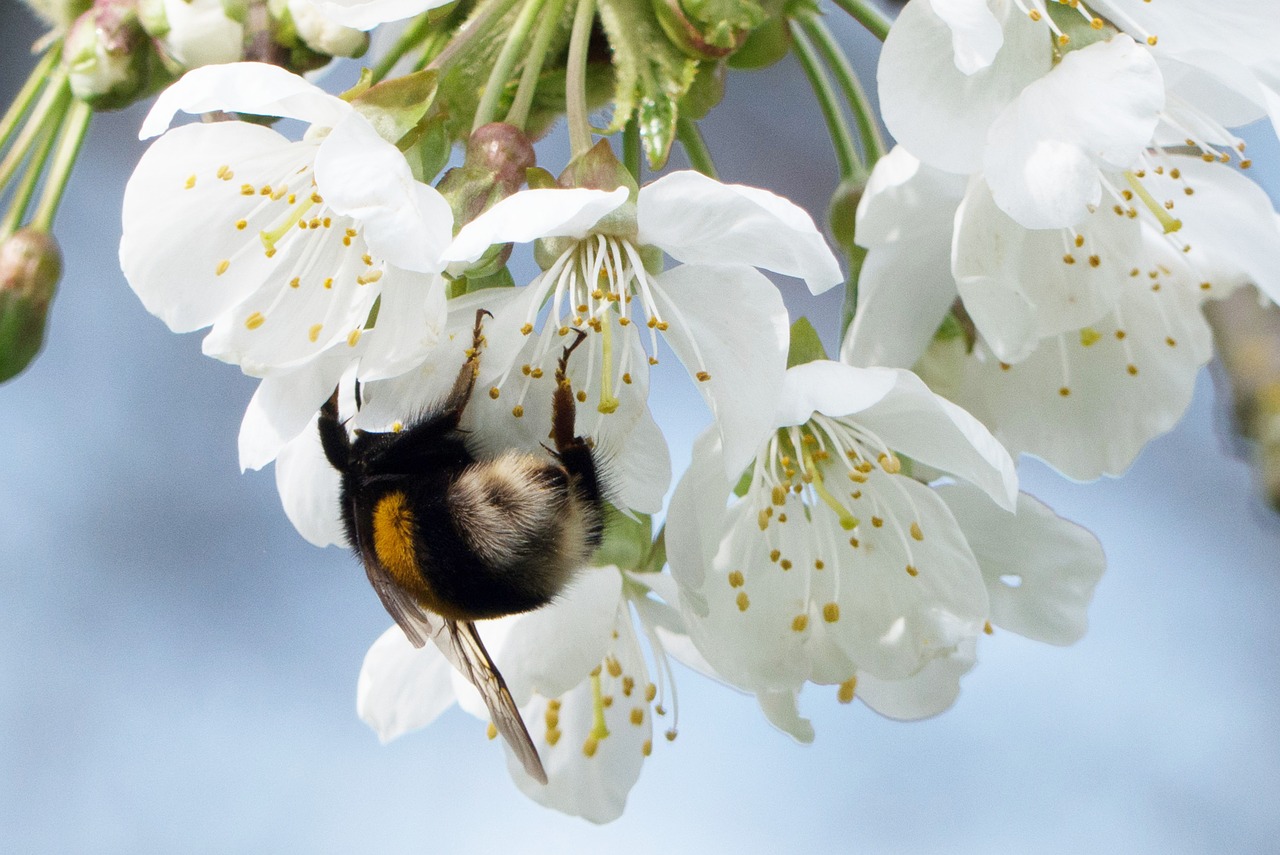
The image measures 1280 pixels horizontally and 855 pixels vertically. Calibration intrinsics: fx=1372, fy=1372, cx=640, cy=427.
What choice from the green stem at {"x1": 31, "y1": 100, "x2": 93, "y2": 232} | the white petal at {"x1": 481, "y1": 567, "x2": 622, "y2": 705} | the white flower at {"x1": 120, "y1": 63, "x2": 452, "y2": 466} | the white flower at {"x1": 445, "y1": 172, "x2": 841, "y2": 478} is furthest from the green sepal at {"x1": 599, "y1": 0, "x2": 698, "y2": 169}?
the green stem at {"x1": 31, "y1": 100, "x2": 93, "y2": 232}

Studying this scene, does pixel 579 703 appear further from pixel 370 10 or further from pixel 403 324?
pixel 370 10

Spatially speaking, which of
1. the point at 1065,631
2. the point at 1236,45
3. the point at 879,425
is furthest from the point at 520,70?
the point at 1065,631

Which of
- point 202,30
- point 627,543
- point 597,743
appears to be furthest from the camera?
point 597,743

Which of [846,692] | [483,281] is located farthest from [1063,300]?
[483,281]

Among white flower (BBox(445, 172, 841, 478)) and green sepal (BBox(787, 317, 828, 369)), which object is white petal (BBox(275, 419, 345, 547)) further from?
green sepal (BBox(787, 317, 828, 369))

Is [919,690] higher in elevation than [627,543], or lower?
lower

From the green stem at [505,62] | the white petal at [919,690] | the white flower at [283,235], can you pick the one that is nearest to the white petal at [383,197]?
the white flower at [283,235]
